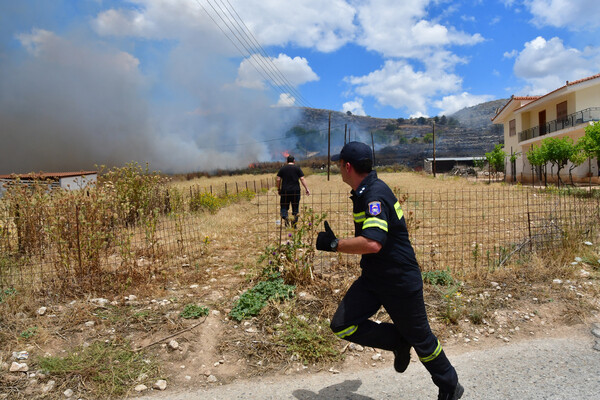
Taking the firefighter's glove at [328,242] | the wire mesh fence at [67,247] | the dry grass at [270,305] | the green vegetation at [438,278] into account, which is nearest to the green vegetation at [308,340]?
the dry grass at [270,305]

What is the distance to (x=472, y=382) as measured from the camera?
9.40ft

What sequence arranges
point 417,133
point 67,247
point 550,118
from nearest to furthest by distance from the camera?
point 67,247 → point 550,118 → point 417,133

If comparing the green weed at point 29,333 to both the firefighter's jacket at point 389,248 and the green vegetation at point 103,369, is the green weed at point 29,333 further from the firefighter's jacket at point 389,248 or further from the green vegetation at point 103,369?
the firefighter's jacket at point 389,248

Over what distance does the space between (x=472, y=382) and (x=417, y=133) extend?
163043mm

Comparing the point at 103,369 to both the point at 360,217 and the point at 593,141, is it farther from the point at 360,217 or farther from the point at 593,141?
the point at 593,141

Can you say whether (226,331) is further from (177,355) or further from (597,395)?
(597,395)

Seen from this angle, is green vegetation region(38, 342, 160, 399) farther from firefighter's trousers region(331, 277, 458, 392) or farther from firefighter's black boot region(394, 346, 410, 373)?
firefighter's black boot region(394, 346, 410, 373)

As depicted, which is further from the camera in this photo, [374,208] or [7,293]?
[7,293]

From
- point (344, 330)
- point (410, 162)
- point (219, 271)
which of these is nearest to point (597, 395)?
point (344, 330)

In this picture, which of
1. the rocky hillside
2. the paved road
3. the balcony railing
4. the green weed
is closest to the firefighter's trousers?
the paved road

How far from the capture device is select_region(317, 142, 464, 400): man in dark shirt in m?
2.35

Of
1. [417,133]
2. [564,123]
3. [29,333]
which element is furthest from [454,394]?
[417,133]

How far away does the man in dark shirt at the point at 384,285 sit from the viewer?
2350mm

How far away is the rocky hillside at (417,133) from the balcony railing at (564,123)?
13.0 meters
